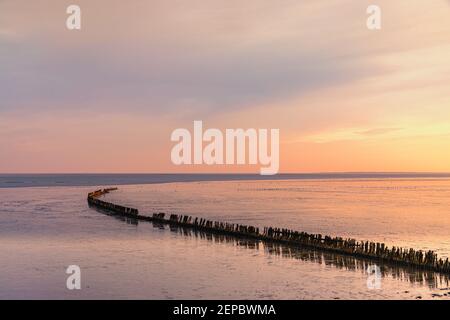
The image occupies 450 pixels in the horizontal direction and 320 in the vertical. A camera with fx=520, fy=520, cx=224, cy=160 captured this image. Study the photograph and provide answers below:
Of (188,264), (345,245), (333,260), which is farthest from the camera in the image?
(345,245)

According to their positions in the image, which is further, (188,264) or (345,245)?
(345,245)

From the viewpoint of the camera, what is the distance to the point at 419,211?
69.4m

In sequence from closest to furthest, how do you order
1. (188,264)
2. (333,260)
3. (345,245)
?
1. (188,264)
2. (333,260)
3. (345,245)

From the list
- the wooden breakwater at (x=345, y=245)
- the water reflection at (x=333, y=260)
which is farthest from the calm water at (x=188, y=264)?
the wooden breakwater at (x=345, y=245)

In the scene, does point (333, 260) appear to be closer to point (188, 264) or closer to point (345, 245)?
point (345, 245)

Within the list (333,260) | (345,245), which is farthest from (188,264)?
(345,245)

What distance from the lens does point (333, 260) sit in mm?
32531

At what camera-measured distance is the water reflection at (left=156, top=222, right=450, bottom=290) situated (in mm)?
26938

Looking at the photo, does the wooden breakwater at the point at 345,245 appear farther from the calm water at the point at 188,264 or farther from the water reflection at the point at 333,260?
the calm water at the point at 188,264
